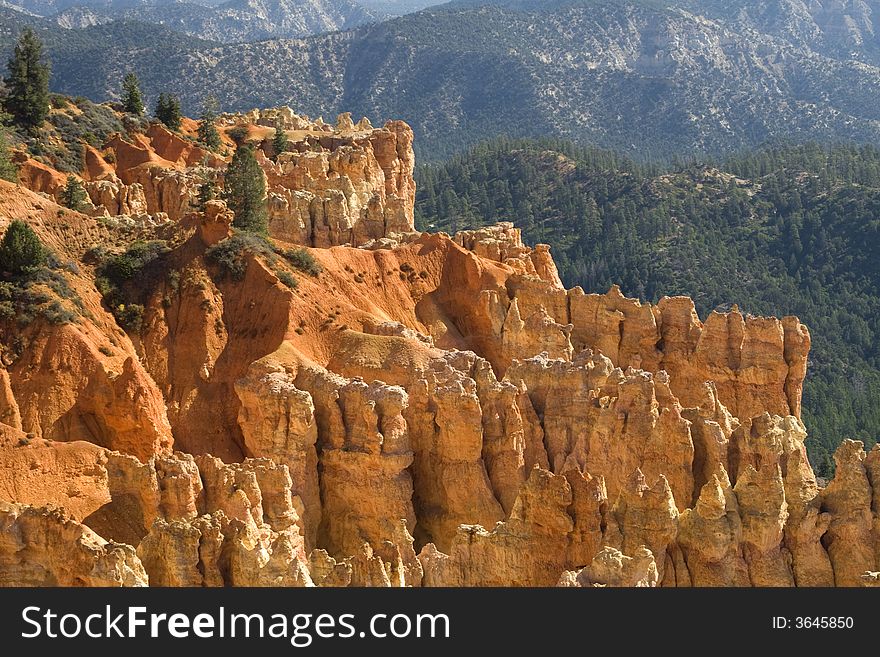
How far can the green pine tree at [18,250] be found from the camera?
58.6m

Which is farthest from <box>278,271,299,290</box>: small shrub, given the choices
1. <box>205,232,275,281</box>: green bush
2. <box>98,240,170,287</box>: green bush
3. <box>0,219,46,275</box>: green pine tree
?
<box>0,219,46,275</box>: green pine tree

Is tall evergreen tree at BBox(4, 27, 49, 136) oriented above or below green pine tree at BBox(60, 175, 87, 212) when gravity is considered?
above

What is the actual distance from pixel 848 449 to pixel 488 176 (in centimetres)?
15938

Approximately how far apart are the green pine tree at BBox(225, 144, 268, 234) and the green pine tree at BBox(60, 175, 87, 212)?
865 centimetres

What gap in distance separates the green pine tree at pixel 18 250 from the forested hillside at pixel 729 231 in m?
75.8

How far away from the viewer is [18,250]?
58.5 metres

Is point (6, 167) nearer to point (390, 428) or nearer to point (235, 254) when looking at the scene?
point (235, 254)

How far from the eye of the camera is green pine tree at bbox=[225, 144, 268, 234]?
75.6 meters

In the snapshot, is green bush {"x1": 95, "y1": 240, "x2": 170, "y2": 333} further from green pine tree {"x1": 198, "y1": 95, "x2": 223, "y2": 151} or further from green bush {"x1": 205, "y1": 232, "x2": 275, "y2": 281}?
green pine tree {"x1": 198, "y1": 95, "x2": 223, "y2": 151}

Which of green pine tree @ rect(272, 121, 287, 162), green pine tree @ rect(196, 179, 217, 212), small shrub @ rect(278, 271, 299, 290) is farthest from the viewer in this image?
green pine tree @ rect(272, 121, 287, 162)

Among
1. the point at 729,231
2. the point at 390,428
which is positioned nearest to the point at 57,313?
the point at 390,428

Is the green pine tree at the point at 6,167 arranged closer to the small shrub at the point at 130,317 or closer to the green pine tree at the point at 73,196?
the green pine tree at the point at 73,196

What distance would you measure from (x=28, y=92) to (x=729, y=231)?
315ft
